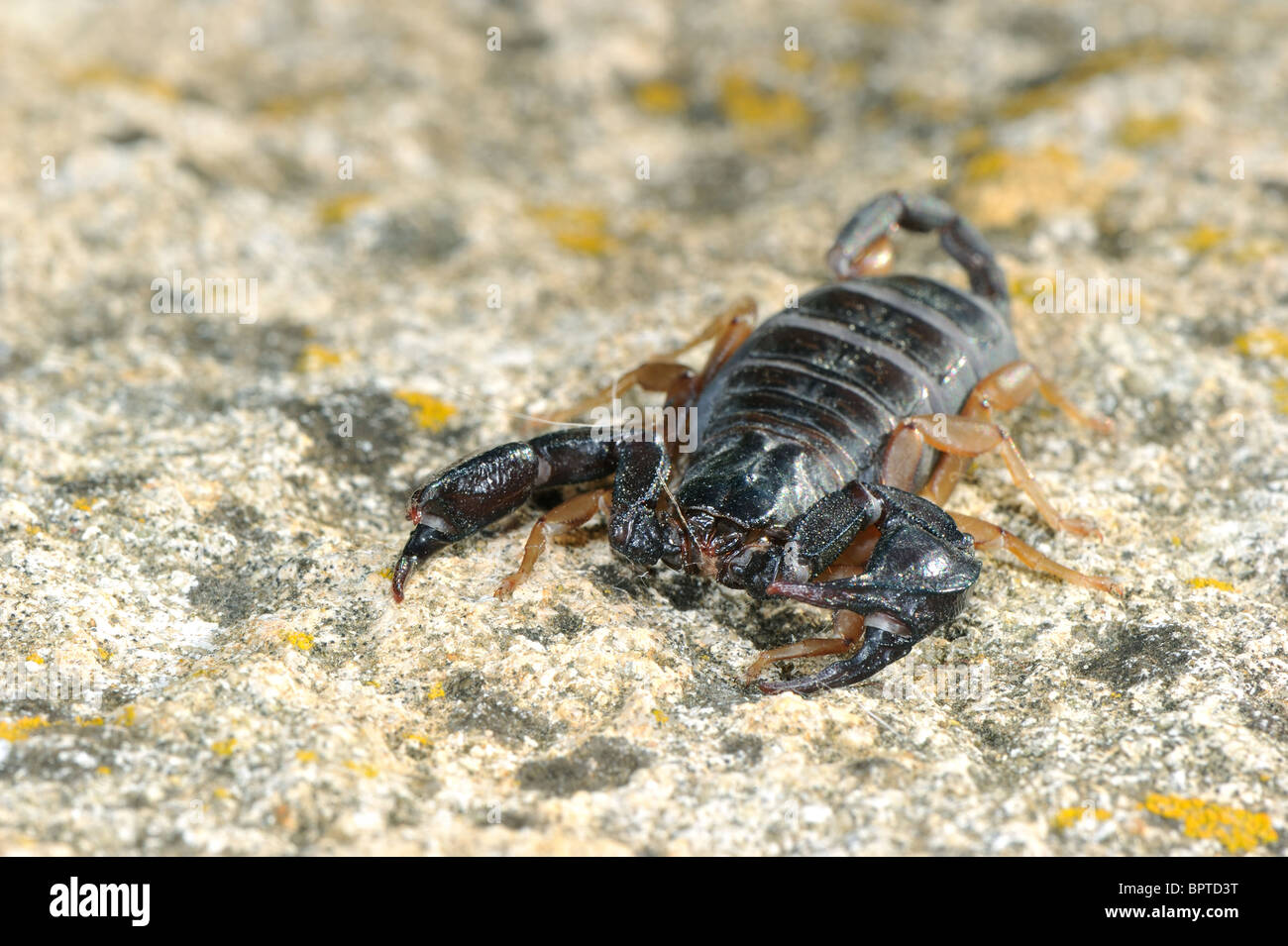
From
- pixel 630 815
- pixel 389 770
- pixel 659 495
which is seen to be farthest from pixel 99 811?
pixel 659 495

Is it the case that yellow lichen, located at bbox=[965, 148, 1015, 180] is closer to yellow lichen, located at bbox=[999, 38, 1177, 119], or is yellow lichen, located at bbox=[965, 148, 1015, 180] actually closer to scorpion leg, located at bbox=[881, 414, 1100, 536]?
yellow lichen, located at bbox=[999, 38, 1177, 119]

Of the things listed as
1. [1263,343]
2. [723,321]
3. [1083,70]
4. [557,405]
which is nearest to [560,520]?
[557,405]

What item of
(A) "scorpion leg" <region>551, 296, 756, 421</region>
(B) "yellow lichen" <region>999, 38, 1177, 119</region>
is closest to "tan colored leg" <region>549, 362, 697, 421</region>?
(A) "scorpion leg" <region>551, 296, 756, 421</region>

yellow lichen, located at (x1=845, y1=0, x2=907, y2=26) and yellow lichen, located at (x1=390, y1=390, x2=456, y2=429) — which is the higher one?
yellow lichen, located at (x1=845, y1=0, x2=907, y2=26)

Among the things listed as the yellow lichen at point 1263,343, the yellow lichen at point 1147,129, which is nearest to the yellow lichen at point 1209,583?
the yellow lichen at point 1263,343

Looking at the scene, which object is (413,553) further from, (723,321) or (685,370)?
(723,321)

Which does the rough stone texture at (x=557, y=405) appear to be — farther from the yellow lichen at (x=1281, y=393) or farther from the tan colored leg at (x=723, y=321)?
the tan colored leg at (x=723, y=321)
